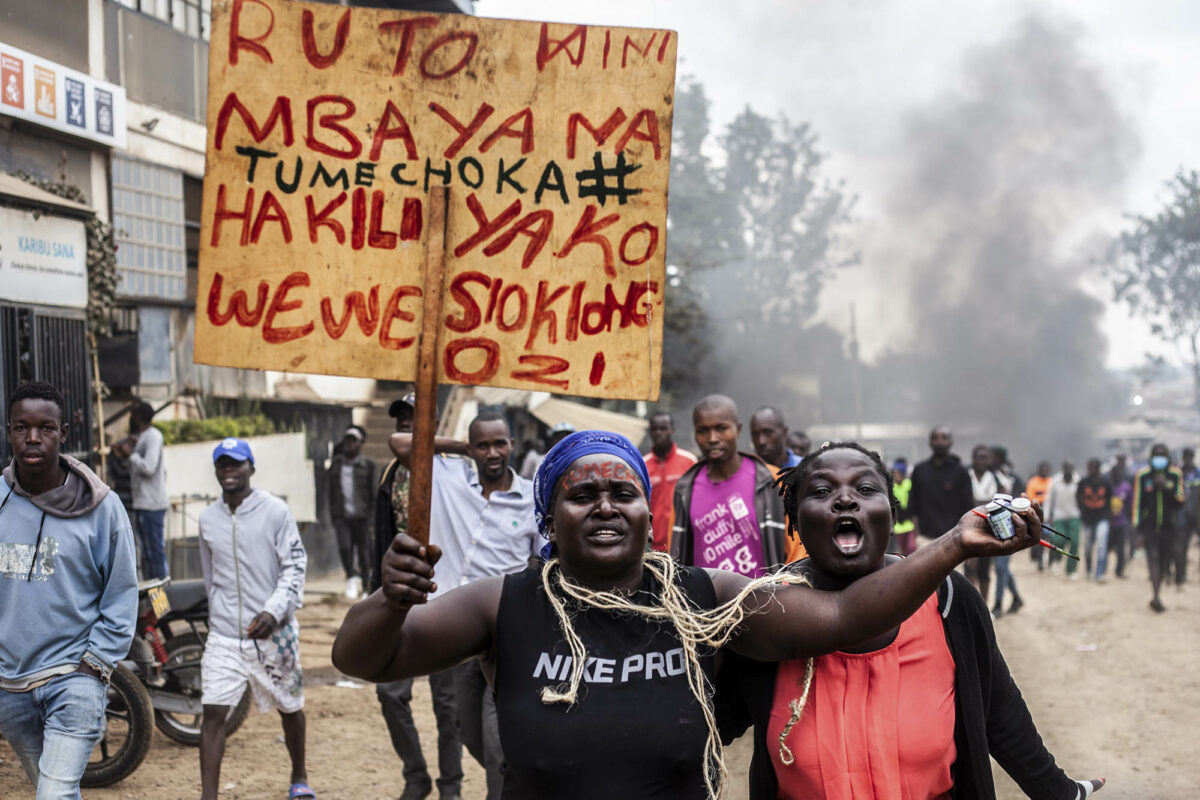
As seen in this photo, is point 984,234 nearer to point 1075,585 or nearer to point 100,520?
point 1075,585

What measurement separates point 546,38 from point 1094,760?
20.1 ft

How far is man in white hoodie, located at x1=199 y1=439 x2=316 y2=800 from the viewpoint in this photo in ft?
19.4

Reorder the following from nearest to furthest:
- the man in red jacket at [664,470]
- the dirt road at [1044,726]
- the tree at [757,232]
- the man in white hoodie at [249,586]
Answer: the man in white hoodie at [249,586] → the dirt road at [1044,726] → the man in red jacket at [664,470] → the tree at [757,232]

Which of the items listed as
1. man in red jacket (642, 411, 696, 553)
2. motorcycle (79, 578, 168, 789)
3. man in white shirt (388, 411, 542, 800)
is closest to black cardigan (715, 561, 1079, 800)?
man in white shirt (388, 411, 542, 800)

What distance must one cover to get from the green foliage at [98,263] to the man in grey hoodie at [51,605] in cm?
812

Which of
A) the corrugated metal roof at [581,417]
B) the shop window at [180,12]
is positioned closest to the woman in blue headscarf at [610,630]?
the shop window at [180,12]

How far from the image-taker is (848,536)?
100 inches

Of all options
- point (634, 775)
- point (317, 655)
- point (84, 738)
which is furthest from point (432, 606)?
point (317, 655)

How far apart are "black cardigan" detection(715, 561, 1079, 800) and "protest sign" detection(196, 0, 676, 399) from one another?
0.69 m

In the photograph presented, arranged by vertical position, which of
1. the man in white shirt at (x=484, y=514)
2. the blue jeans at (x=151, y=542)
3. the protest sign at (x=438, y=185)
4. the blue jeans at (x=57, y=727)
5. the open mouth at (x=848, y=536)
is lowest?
the blue jeans at (x=151, y=542)

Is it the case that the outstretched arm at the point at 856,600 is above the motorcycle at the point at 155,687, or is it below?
above

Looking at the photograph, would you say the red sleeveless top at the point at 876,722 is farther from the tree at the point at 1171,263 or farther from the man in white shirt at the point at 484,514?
the tree at the point at 1171,263

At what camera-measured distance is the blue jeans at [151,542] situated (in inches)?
457

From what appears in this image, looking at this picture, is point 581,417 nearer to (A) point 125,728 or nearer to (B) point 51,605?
(A) point 125,728
